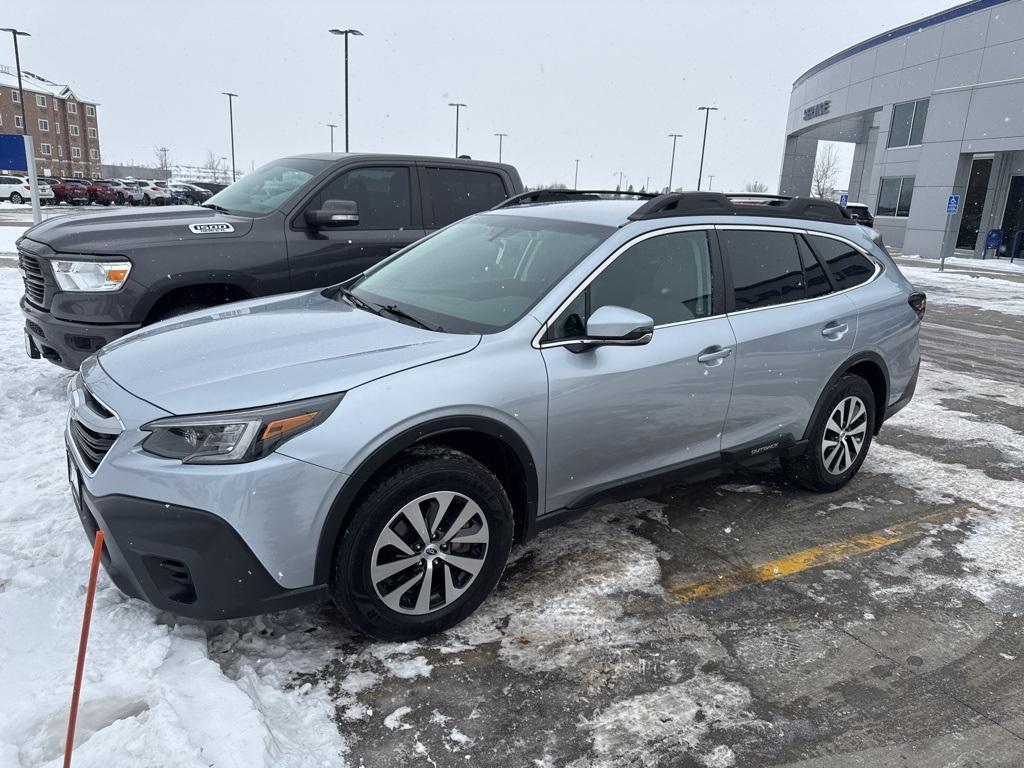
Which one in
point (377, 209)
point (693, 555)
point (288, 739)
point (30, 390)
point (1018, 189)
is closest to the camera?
point (288, 739)

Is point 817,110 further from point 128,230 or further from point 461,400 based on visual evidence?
point 461,400

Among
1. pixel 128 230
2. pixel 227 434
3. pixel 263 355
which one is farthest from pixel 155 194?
pixel 227 434

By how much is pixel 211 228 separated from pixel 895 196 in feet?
112

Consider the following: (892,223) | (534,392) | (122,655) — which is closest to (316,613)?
(122,655)

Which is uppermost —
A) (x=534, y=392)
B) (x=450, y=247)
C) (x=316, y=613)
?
(x=450, y=247)

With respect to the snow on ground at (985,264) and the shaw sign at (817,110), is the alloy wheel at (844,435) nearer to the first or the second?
the snow on ground at (985,264)

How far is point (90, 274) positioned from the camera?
495 centimetres

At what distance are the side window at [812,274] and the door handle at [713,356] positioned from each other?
3.14 feet

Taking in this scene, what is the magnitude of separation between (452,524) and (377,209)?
395 cm

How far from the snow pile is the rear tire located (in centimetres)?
304

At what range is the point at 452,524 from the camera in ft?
9.61

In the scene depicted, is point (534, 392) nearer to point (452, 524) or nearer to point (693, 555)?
point (452, 524)

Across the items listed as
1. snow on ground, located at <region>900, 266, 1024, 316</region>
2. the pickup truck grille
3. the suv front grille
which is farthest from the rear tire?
snow on ground, located at <region>900, 266, 1024, 316</region>

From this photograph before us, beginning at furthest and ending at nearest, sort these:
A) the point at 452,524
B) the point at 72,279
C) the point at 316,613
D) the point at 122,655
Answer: the point at 72,279 < the point at 316,613 < the point at 452,524 < the point at 122,655
